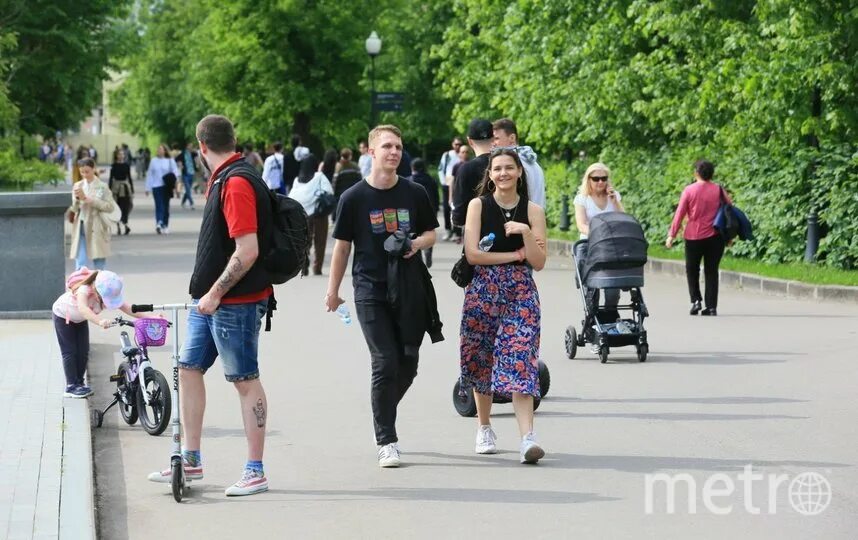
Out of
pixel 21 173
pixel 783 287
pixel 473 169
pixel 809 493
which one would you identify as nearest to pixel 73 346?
pixel 473 169

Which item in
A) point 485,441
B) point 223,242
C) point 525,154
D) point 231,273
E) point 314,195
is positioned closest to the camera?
point 231,273

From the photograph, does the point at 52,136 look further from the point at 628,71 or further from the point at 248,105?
the point at 628,71

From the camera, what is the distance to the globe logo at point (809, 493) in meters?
7.44

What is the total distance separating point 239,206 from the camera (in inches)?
297

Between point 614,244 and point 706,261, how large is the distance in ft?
14.1

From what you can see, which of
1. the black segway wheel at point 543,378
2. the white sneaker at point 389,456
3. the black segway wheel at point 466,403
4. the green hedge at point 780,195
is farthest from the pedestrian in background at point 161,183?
the white sneaker at point 389,456

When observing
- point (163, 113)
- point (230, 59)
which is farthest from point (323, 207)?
point (163, 113)

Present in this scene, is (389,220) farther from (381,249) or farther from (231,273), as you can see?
(231,273)

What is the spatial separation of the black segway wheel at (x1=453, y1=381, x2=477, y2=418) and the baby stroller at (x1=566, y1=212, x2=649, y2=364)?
9.17 feet

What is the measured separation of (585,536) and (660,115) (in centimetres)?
1982

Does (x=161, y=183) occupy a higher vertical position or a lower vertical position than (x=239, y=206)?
higher

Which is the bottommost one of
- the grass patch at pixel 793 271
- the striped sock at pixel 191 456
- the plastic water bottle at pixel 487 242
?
the striped sock at pixel 191 456

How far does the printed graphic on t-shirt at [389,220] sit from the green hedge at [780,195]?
1225 centimetres

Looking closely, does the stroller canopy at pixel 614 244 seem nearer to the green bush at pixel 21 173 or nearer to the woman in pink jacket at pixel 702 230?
the woman in pink jacket at pixel 702 230
